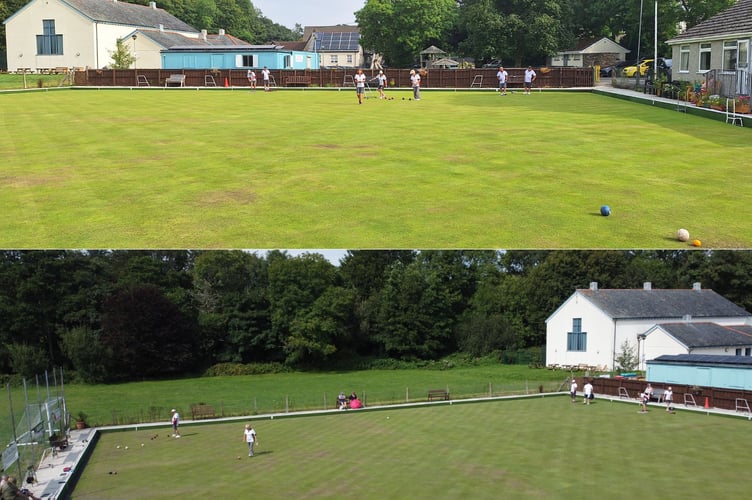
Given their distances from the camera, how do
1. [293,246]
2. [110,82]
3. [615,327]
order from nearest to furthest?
[293,246] < [615,327] < [110,82]

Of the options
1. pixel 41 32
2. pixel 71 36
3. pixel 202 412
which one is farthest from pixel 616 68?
pixel 202 412

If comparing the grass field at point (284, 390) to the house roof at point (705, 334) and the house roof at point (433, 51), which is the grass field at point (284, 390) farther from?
the house roof at point (433, 51)

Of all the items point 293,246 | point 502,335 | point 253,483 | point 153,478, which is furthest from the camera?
point 502,335

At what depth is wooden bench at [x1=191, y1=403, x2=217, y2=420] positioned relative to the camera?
3338 centimetres

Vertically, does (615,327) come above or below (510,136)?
below

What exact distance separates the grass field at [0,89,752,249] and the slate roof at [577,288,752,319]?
46.9 ft

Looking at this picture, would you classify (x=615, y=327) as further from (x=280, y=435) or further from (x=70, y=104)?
(x=70, y=104)

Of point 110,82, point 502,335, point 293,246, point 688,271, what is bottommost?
point 502,335

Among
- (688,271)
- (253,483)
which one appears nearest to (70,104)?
(253,483)

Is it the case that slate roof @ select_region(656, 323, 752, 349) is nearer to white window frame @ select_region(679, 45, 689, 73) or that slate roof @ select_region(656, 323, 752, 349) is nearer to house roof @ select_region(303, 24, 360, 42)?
white window frame @ select_region(679, 45, 689, 73)

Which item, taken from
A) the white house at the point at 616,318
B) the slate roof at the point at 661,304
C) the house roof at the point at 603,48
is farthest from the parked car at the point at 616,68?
the slate roof at the point at 661,304

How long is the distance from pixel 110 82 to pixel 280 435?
5515 cm

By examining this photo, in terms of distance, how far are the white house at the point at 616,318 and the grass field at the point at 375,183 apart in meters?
14.3

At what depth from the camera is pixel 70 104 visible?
4769cm
